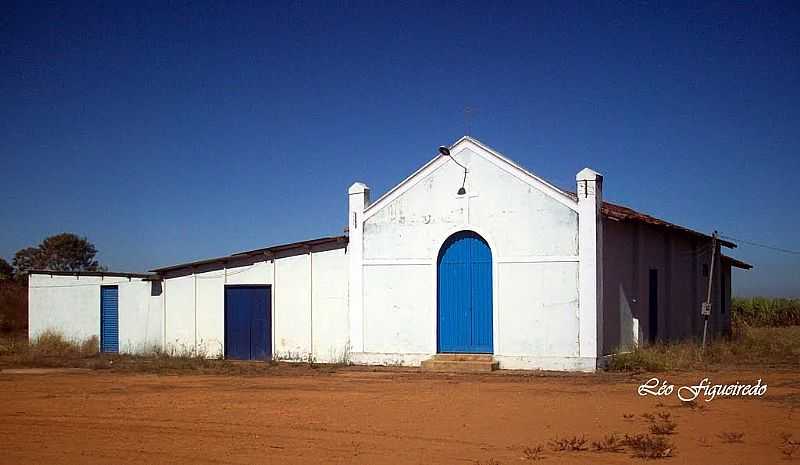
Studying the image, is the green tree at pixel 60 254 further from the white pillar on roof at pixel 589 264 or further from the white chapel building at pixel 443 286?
the white pillar on roof at pixel 589 264

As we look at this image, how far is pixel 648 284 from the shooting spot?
23359 millimetres

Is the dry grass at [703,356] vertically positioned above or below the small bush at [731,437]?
below

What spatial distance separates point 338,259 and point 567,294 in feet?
22.4

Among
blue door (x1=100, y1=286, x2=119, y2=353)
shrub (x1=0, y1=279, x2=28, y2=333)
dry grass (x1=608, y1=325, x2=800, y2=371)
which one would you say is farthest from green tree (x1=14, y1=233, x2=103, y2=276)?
dry grass (x1=608, y1=325, x2=800, y2=371)

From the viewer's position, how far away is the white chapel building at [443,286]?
784 inches

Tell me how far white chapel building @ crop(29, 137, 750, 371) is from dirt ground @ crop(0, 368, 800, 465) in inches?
90.5

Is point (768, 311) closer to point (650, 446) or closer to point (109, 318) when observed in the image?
point (109, 318)

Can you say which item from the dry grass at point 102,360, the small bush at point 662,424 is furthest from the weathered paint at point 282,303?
the small bush at point 662,424

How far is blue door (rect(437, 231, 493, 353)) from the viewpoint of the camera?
2081cm

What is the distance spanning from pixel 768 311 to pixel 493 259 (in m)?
31.1

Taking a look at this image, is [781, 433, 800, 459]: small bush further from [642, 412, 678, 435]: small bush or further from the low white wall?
the low white wall

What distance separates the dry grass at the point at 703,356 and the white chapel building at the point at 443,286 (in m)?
0.71

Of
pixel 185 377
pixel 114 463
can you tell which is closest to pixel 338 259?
pixel 185 377

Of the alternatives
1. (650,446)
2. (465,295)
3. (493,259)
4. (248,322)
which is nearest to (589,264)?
(493,259)
